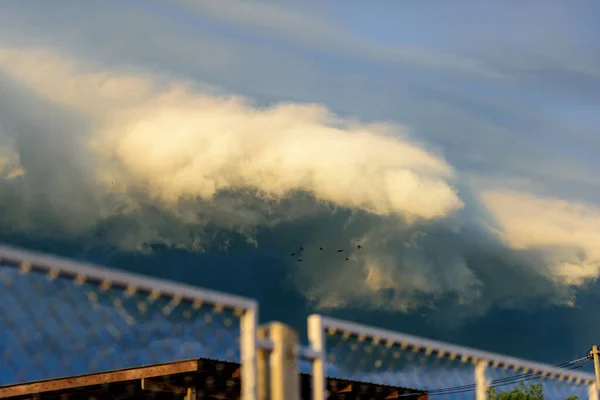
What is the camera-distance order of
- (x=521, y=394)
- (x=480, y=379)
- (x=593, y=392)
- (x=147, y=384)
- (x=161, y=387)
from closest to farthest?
(x=480, y=379)
(x=593, y=392)
(x=147, y=384)
(x=161, y=387)
(x=521, y=394)

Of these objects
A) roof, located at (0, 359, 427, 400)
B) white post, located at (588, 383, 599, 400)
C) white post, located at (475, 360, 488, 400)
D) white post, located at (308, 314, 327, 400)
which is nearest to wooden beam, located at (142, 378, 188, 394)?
roof, located at (0, 359, 427, 400)

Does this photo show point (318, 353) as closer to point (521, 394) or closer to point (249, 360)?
point (249, 360)

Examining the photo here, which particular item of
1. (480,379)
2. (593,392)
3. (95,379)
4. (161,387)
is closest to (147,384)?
(161,387)

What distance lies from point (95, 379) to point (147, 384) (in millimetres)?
932

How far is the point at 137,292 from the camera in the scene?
4.80 m

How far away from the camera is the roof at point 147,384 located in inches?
583

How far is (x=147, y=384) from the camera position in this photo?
1519 centimetres

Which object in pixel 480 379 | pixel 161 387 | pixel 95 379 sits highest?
pixel 95 379

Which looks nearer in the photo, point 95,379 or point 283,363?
point 283,363

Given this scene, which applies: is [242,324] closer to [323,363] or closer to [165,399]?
[323,363]

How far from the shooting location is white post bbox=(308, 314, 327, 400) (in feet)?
17.9

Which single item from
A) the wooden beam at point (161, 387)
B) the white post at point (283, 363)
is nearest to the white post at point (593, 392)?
the white post at point (283, 363)

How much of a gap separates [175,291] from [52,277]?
70 cm

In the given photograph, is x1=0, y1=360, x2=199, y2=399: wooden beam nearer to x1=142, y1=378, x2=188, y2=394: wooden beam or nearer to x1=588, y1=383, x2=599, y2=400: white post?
x1=142, y1=378, x2=188, y2=394: wooden beam
